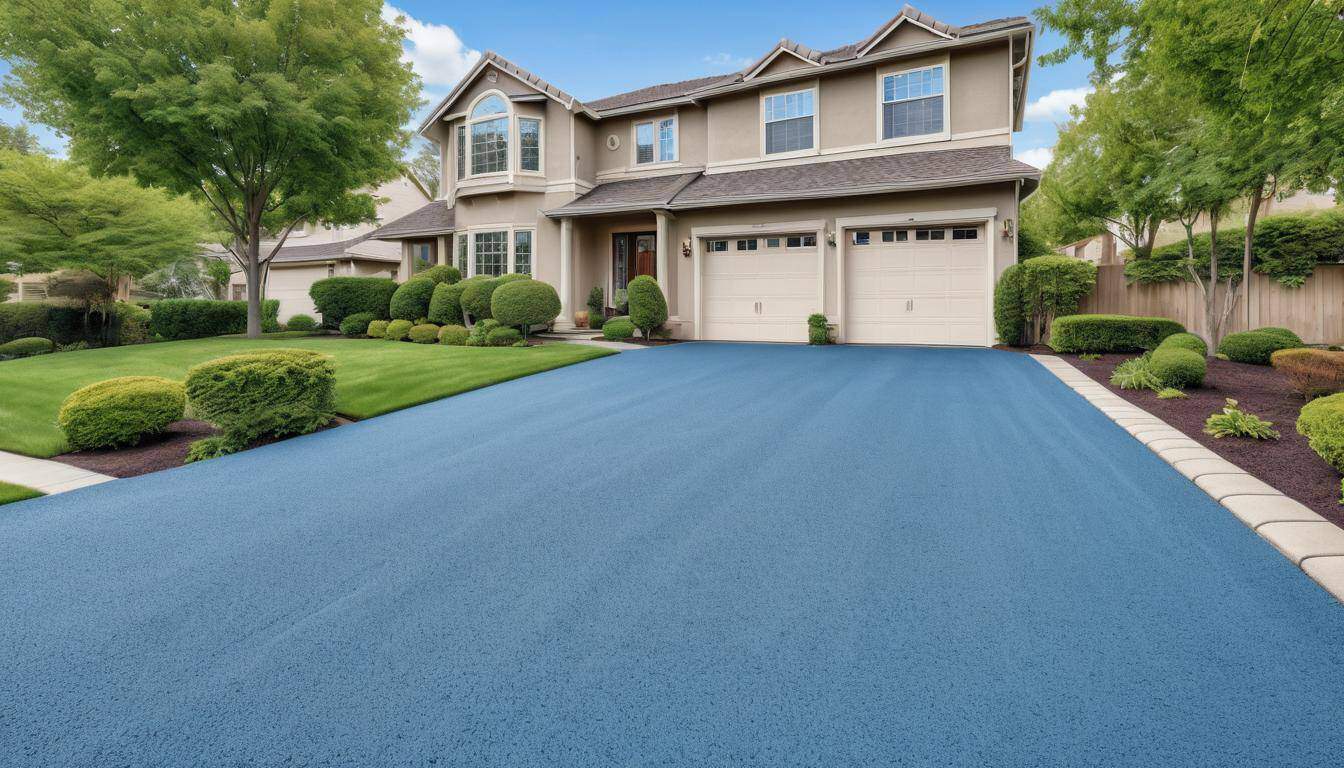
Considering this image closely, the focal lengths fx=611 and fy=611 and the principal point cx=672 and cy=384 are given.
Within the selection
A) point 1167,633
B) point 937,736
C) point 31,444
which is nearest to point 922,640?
point 937,736

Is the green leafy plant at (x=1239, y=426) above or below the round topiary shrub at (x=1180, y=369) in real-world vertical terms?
below

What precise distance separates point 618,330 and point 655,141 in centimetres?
595

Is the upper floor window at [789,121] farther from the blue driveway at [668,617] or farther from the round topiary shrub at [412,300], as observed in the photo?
the blue driveway at [668,617]

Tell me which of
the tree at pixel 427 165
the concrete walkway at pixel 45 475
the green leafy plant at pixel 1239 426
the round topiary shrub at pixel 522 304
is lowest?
the concrete walkway at pixel 45 475

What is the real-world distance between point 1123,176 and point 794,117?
8331 mm

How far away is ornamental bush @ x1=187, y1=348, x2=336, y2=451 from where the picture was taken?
215 inches

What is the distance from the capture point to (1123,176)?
1502cm

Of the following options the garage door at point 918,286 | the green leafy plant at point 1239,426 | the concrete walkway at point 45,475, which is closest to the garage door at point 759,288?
the garage door at point 918,286

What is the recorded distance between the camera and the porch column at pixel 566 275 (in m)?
15.3

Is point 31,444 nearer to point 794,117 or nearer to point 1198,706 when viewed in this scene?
point 1198,706

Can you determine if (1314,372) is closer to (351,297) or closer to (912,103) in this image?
(912,103)

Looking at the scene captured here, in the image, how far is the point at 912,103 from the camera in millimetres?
13164

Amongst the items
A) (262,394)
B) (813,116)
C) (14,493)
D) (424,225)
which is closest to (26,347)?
(424,225)

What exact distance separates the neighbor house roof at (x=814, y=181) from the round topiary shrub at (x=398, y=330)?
14.5 feet
